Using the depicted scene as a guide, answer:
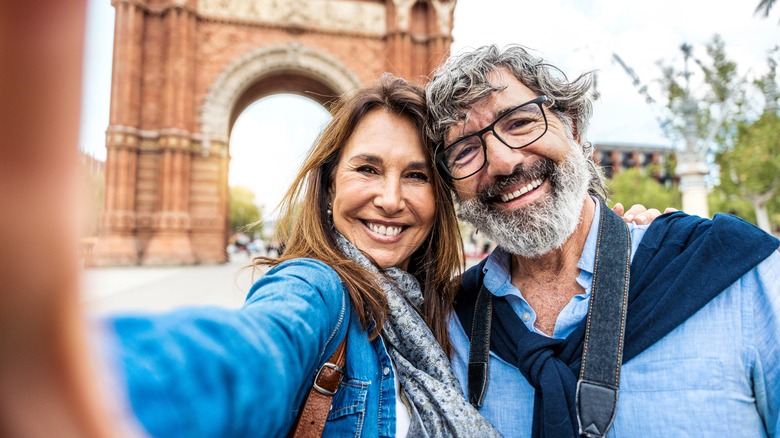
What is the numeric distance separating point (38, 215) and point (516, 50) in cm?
183

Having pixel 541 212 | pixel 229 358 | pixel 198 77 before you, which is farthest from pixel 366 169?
pixel 198 77

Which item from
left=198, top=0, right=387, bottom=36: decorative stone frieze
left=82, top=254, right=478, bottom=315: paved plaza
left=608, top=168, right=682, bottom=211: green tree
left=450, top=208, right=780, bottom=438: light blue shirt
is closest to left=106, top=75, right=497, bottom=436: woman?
left=450, top=208, right=780, bottom=438: light blue shirt

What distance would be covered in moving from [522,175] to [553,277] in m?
0.42

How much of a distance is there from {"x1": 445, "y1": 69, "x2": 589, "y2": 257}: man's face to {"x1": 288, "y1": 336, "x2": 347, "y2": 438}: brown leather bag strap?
901 mm

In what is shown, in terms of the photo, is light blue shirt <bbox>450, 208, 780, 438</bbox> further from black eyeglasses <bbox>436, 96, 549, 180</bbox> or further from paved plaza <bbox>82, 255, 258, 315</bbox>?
paved plaza <bbox>82, 255, 258, 315</bbox>

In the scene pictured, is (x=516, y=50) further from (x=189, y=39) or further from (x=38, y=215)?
(x=189, y=39)

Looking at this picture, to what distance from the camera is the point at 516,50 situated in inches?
70.0

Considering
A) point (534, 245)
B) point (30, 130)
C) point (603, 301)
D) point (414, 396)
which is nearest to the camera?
point (30, 130)

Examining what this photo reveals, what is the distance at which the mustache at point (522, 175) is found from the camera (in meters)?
1.67

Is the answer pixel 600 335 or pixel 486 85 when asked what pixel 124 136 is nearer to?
pixel 486 85

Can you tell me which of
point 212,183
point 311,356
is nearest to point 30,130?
point 311,356

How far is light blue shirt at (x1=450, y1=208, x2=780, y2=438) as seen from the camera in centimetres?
120

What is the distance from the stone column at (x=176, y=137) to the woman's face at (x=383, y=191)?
46.2 feet

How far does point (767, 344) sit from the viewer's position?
1220 millimetres
